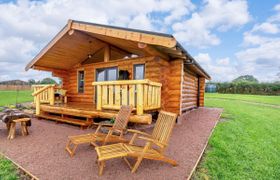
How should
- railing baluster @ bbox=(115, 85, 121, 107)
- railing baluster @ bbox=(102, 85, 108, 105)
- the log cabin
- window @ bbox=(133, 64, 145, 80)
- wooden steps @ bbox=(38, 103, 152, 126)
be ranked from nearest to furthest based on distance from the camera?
wooden steps @ bbox=(38, 103, 152, 126) → the log cabin → railing baluster @ bbox=(115, 85, 121, 107) → railing baluster @ bbox=(102, 85, 108, 105) → window @ bbox=(133, 64, 145, 80)

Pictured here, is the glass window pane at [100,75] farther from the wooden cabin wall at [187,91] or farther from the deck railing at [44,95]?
the wooden cabin wall at [187,91]

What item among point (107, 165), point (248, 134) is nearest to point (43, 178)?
point (107, 165)

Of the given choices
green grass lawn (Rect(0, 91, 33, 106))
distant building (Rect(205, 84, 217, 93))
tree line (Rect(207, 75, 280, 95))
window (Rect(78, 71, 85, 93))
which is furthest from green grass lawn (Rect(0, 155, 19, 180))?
tree line (Rect(207, 75, 280, 95))

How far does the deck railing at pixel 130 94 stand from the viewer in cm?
498

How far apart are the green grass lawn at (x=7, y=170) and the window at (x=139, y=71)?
5.10 m

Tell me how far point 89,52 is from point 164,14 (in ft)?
30.7

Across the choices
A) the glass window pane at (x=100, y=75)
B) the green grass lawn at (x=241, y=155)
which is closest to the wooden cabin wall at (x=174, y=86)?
the green grass lawn at (x=241, y=155)

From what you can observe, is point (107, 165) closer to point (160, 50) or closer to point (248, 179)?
point (248, 179)

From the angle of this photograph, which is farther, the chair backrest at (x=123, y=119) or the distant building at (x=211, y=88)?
the distant building at (x=211, y=88)

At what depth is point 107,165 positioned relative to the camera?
10.1ft

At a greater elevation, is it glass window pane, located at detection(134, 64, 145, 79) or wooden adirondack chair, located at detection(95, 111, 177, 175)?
glass window pane, located at detection(134, 64, 145, 79)

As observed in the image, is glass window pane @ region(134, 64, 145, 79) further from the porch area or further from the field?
the field

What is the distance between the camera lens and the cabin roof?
483 centimetres

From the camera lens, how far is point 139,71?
288 inches
